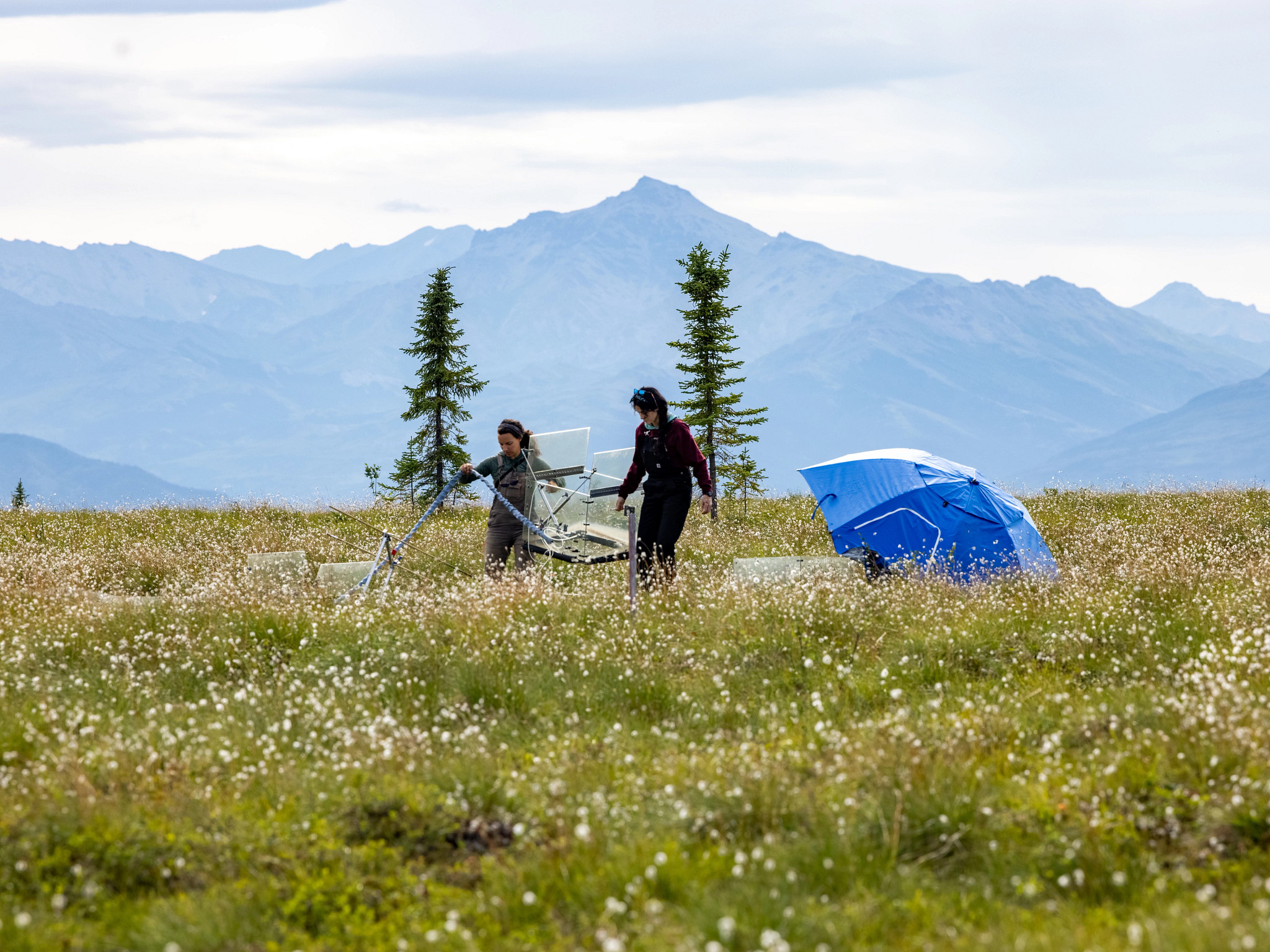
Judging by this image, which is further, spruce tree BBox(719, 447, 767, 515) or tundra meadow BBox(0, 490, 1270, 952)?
spruce tree BBox(719, 447, 767, 515)

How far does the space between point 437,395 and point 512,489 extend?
1815 cm

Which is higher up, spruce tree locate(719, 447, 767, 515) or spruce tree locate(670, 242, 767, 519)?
spruce tree locate(670, 242, 767, 519)

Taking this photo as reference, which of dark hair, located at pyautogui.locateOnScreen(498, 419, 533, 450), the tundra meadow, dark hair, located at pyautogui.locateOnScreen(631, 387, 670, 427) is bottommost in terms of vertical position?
the tundra meadow

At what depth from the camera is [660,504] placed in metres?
11.9

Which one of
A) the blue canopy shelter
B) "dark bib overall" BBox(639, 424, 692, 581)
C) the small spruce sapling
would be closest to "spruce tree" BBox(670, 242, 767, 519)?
the small spruce sapling

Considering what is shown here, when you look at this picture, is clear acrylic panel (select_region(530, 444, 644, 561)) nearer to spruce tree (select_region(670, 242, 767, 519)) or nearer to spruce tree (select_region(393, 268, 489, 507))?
spruce tree (select_region(670, 242, 767, 519))

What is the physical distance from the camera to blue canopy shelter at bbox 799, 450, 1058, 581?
1277 cm

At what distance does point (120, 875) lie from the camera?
16.8ft

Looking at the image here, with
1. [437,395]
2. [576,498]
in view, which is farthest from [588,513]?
[437,395]

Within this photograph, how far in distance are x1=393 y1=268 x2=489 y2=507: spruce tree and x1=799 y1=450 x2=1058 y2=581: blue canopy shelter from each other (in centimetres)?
→ 1742

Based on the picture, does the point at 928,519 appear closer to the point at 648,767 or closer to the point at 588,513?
the point at 588,513

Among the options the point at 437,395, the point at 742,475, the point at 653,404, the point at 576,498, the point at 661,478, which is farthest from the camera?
the point at 437,395

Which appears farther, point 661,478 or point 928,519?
point 928,519

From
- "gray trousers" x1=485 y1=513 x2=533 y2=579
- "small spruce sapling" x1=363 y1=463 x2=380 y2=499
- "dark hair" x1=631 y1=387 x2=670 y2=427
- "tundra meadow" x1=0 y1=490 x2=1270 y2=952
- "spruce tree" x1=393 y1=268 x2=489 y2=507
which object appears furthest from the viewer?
"spruce tree" x1=393 y1=268 x2=489 y2=507
